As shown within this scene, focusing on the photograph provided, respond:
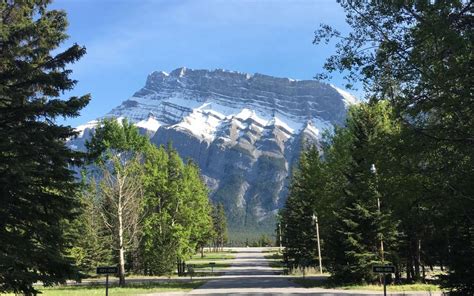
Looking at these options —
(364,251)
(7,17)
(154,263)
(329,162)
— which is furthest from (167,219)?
(7,17)

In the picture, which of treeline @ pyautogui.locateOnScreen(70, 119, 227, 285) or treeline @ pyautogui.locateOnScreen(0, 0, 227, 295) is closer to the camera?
treeline @ pyautogui.locateOnScreen(0, 0, 227, 295)

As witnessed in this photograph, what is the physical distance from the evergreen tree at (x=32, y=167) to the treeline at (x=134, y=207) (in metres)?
18.4

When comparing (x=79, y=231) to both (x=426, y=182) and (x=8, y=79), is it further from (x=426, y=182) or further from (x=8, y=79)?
(x=426, y=182)

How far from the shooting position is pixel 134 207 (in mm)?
34312

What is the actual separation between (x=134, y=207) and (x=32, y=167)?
22.4 metres

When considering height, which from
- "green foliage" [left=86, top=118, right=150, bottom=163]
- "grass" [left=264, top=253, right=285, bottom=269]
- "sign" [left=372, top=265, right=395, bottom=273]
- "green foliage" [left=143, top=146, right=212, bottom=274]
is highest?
"green foliage" [left=86, top=118, right=150, bottom=163]

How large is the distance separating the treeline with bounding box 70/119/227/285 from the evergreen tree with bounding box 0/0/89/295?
60.5 feet

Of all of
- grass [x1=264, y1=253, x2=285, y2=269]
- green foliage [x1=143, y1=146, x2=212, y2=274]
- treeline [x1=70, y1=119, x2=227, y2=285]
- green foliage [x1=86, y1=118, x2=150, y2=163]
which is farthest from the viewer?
grass [x1=264, y1=253, x2=285, y2=269]

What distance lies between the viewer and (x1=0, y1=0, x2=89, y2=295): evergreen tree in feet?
41.2

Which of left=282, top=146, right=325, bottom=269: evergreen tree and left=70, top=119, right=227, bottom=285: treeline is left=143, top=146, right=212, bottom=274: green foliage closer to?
left=70, top=119, right=227, bottom=285: treeline

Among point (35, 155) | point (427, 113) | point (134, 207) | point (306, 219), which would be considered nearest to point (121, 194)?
point (134, 207)

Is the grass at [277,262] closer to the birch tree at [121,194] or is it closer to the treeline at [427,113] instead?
the birch tree at [121,194]

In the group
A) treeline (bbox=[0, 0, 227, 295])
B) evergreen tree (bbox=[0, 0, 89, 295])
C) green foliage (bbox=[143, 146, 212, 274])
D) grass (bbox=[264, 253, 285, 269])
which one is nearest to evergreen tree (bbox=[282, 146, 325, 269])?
grass (bbox=[264, 253, 285, 269])

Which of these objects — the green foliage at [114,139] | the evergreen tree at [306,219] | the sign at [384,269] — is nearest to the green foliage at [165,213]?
the green foliage at [114,139]
